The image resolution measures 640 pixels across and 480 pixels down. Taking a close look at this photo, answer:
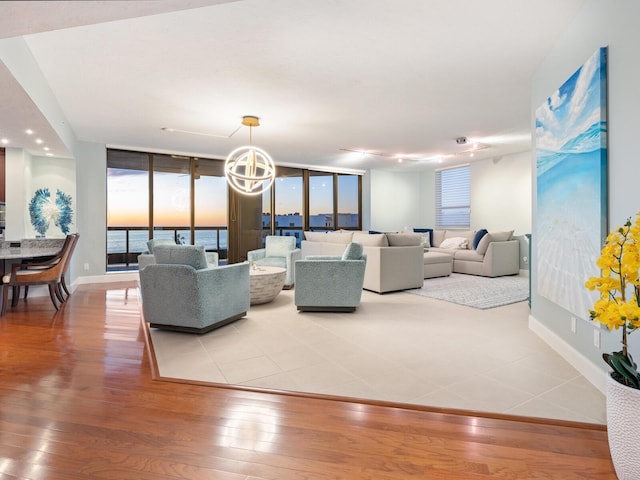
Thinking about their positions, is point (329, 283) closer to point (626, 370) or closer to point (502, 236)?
point (626, 370)

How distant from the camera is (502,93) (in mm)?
4328

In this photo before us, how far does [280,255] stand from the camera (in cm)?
628

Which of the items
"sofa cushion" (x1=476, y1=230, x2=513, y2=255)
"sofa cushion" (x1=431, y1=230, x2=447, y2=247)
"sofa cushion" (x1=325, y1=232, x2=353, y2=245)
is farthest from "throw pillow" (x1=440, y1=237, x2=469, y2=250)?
"sofa cushion" (x1=325, y1=232, x2=353, y2=245)

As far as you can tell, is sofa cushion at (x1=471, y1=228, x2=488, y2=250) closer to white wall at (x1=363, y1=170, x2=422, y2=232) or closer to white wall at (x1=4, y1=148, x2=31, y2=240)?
white wall at (x1=363, y1=170, x2=422, y2=232)

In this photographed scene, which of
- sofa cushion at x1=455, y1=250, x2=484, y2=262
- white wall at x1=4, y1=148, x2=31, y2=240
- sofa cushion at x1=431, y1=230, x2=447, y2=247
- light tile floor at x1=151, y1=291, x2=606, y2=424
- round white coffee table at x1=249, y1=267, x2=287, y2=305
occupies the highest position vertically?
white wall at x1=4, y1=148, x2=31, y2=240

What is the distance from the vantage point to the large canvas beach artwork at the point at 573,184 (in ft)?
7.41

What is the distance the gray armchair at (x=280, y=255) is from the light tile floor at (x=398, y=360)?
68.1 inches

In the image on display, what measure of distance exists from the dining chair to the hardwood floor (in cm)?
232

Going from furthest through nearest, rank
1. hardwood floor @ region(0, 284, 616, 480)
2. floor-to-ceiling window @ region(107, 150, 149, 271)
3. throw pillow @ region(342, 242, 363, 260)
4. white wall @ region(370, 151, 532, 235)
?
white wall @ region(370, 151, 532, 235)
floor-to-ceiling window @ region(107, 150, 149, 271)
throw pillow @ region(342, 242, 363, 260)
hardwood floor @ region(0, 284, 616, 480)

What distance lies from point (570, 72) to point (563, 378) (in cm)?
225

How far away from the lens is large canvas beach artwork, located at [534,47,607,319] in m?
2.26

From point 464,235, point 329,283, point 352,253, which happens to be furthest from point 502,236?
point 329,283

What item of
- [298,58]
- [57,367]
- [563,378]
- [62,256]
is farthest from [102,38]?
[563,378]

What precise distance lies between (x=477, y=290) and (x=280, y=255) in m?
3.23
